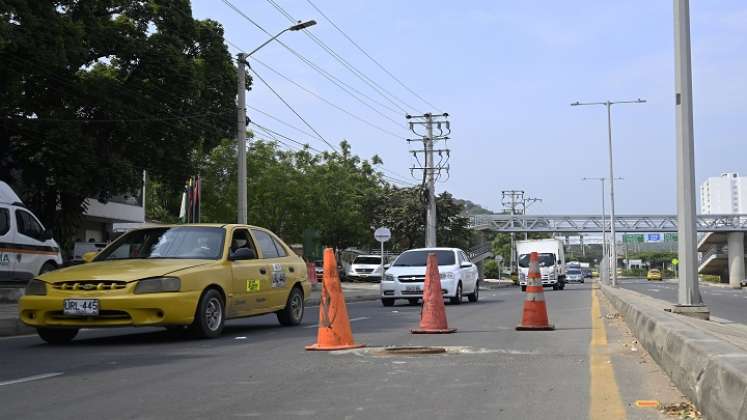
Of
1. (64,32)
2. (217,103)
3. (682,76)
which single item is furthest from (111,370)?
(217,103)

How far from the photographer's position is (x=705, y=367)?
5.00 meters

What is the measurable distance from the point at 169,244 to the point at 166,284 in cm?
134

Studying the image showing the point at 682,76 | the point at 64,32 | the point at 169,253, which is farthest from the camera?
the point at 64,32

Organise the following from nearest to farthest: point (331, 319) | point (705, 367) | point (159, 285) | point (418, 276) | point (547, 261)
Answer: point (705, 367), point (331, 319), point (159, 285), point (418, 276), point (547, 261)

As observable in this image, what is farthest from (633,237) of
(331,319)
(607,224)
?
(331,319)

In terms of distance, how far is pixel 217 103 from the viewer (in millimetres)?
31406

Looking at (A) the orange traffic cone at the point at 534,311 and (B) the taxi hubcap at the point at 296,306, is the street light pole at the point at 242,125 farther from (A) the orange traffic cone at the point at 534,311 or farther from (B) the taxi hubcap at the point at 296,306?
(A) the orange traffic cone at the point at 534,311

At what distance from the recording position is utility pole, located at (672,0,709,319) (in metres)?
11.2

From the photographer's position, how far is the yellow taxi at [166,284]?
9.26 metres

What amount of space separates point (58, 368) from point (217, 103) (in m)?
24.6

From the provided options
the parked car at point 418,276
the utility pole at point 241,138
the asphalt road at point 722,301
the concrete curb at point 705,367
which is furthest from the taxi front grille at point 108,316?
the utility pole at point 241,138

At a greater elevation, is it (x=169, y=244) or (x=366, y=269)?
(x=169, y=244)

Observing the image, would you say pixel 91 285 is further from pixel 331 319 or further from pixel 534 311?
pixel 534 311

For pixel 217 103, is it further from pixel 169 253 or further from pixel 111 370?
pixel 111 370
